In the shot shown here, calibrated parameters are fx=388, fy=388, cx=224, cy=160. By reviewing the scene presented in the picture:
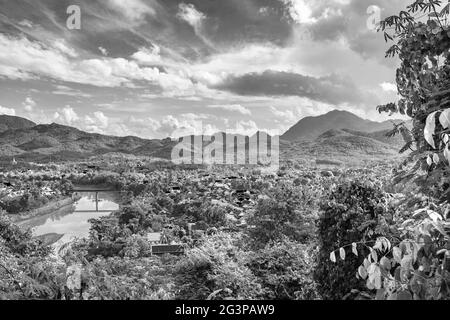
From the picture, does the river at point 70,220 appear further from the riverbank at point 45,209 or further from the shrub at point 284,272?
the shrub at point 284,272

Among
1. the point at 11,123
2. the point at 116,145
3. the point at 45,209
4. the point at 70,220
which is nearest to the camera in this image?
the point at 70,220

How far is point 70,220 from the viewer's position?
26375 millimetres

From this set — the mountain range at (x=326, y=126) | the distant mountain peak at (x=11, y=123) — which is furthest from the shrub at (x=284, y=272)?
the mountain range at (x=326, y=126)

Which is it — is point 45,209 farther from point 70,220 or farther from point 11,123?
point 11,123

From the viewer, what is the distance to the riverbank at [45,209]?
84.0ft

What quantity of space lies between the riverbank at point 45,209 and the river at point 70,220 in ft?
1.06

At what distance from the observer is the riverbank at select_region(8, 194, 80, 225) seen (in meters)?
25.6

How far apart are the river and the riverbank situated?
322 millimetres

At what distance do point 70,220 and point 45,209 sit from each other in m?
3.77
